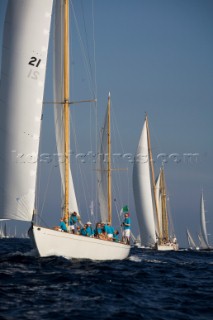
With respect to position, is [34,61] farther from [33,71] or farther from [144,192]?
[144,192]

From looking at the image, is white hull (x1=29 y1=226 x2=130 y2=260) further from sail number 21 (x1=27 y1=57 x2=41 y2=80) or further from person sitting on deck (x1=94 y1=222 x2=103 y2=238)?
sail number 21 (x1=27 y1=57 x2=41 y2=80)

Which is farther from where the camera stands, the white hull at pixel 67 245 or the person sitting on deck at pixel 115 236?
the person sitting on deck at pixel 115 236

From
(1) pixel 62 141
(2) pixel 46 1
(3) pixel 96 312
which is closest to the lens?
(3) pixel 96 312

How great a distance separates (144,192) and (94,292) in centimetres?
4095

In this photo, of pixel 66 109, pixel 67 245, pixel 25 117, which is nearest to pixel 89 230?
pixel 67 245

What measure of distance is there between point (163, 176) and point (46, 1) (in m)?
48.8

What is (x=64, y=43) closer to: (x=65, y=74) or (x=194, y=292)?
(x=65, y=74)

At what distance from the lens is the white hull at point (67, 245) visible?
2280 centimetres

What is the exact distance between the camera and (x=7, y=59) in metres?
22.4

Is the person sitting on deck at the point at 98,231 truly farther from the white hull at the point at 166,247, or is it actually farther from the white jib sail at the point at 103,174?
the white hull at the point at 166,247

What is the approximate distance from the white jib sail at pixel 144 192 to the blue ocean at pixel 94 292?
33351mm

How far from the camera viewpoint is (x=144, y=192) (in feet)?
186

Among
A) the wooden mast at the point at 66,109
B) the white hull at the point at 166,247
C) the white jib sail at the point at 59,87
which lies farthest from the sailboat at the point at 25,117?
the white hull at the point at 166,247

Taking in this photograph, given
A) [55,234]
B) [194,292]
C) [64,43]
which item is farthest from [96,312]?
[64,43]
